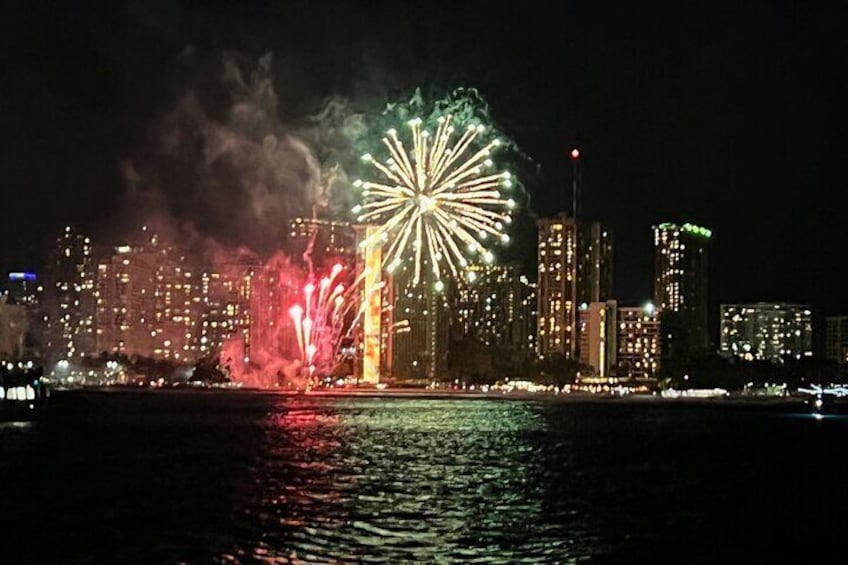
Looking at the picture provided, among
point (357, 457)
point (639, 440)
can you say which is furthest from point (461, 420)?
point (357, 457)

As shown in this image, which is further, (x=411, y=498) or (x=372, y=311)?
(x=372, y=311)

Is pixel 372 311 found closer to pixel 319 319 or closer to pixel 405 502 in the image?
pixel 319 319

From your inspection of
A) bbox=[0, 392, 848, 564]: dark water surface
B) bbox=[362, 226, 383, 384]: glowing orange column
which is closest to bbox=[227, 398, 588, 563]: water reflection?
bbox=[0, 392, 848, 564]: dark water surface

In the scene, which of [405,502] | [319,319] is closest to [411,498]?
[405,502]

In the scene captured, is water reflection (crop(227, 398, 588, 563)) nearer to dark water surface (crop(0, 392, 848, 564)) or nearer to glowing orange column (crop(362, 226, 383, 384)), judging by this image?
dark water surface (crop(0, 392, 848, 564))

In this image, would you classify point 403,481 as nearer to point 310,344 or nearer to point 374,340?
point 310,344

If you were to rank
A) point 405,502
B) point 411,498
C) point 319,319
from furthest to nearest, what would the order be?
1. point 319,319
2. point 411,498
3. point 405,502

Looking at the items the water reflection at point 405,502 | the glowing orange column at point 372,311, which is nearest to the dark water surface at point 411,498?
the water reflection at point 405,502

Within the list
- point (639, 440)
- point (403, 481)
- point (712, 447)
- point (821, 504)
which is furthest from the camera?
point (639, 440)
